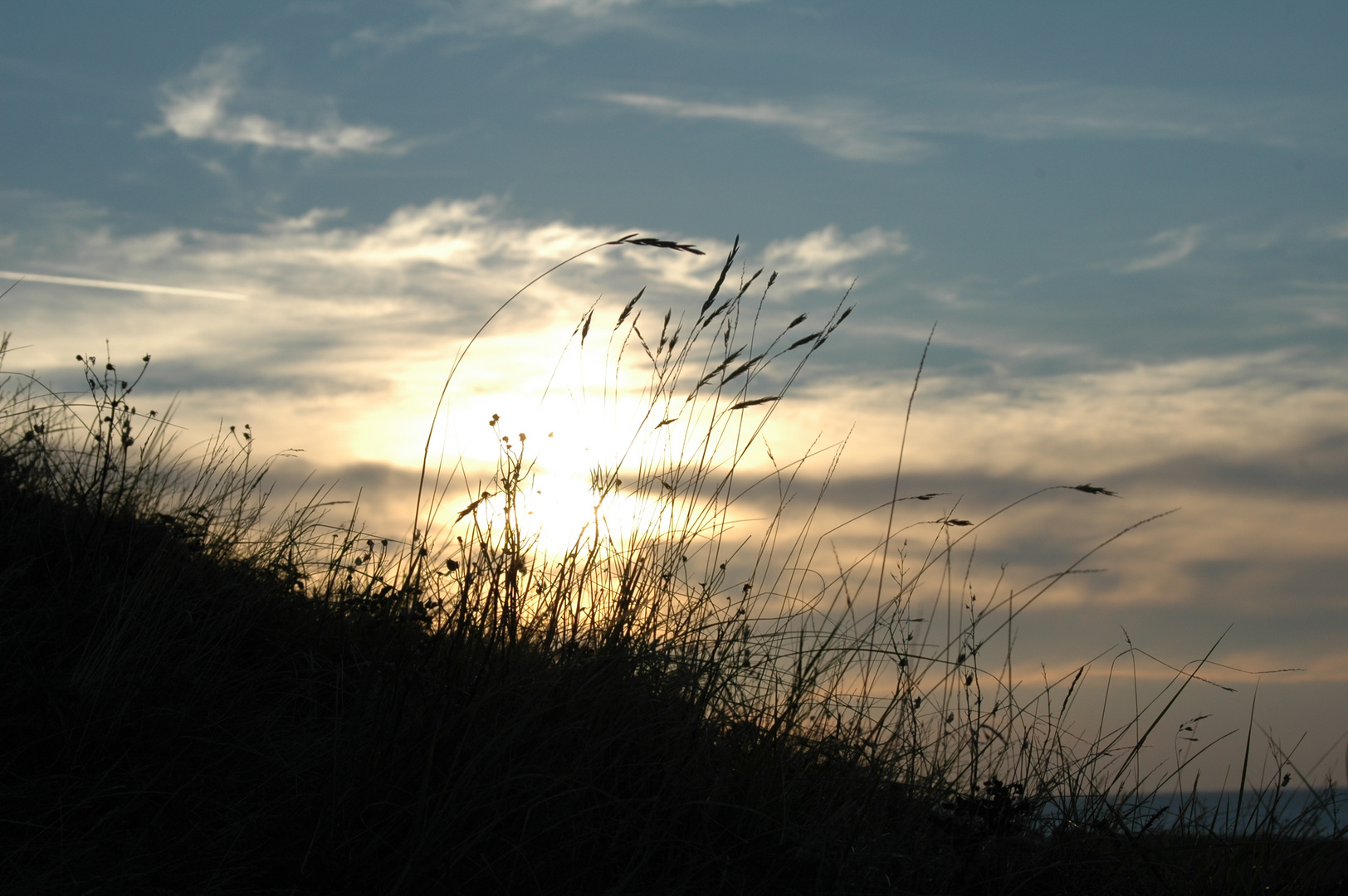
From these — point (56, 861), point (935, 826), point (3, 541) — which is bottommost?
point (56, 861)

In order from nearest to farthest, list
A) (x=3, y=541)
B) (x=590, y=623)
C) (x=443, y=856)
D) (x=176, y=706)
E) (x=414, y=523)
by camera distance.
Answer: (x=443, y=856) < (x=176, y=706) < (x=414, y=523) < (x=590, y=623) < (x=3, y=541)

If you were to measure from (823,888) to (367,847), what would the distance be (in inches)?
40.2

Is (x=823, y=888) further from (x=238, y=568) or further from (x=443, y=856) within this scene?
(x=238, y=568)

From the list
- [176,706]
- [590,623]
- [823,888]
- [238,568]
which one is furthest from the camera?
[238,568]

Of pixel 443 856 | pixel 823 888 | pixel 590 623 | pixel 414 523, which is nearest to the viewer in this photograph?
pixel 443 856

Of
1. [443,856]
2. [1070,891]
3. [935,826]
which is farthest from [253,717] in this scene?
[1070,891]

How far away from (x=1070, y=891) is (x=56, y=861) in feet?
8.22

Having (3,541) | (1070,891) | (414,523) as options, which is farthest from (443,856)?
(3,541)

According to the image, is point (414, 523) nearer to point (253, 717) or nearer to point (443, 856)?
point (253, 717)

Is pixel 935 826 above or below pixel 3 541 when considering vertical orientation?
below

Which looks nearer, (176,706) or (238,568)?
(176,706)

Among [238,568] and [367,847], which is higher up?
[238,568]

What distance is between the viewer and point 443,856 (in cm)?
201

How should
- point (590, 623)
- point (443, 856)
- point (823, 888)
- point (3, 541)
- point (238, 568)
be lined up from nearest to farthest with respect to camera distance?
point (443, 856), point (823, 888), point (590, 623), point (3, 541), point (238, 568)
